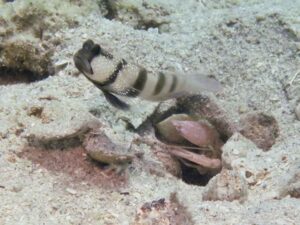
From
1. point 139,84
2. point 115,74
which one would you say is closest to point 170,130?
point 139,84

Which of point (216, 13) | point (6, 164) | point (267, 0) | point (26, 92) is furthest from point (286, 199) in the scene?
point (267, 0)

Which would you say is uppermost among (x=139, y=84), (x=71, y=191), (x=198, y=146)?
(x=139, y=84)

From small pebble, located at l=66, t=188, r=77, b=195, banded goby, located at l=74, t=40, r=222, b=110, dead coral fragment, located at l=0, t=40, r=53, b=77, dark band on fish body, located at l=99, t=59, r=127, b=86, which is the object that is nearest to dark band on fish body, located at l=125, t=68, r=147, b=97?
banded goby, located at l=74, t=40, r=222, b=110

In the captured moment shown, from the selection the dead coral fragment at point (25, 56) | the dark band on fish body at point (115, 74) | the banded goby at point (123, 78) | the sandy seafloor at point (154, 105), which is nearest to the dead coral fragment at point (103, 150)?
the sandy seafloor at point (154, 105)

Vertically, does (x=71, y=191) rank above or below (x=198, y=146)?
above

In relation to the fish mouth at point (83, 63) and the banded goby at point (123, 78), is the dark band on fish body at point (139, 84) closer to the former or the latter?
the banded goby at point (123, 78)

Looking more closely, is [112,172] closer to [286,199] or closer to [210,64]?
[286,199]

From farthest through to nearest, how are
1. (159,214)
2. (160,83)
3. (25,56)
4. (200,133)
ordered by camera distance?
(25,56), (200,133), (160,83), (159,214)

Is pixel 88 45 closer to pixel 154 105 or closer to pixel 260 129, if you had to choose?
pixel 154 105
